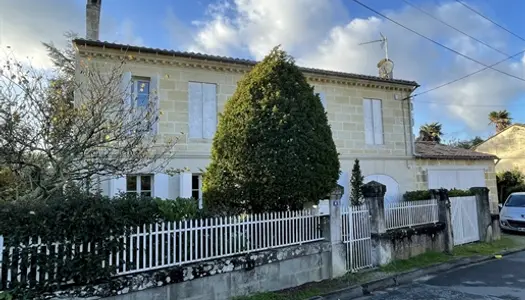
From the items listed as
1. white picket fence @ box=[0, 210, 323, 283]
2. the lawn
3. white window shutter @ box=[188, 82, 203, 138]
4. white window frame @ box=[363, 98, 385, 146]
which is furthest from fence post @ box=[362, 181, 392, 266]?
white window frame @ box=[363, 98, 385, 146]

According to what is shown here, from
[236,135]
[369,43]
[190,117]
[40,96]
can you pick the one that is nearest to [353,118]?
[369,43]

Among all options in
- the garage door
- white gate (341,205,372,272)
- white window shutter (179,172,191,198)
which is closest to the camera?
white gate (341,205,372,272)

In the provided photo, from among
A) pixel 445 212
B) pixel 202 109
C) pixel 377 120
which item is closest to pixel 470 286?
pixel 445 212

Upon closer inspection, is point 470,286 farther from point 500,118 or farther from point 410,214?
point 500,118

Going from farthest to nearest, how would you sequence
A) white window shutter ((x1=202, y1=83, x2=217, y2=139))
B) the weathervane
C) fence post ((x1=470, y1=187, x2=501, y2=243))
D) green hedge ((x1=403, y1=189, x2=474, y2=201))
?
the weathervane → green hedge ((x1=403, y1=189, x2=474, y2=201)) → fence post ((x1=470, y1=187, x2=501, y2=243)) → white window shutter ((x1=202, y1=83, x2=217, y2=139))

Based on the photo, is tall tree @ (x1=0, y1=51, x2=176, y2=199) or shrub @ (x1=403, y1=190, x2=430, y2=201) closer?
tall tree @ (x1=0, y1=51, x2=176, y2=199)

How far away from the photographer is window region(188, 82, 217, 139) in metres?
10.9

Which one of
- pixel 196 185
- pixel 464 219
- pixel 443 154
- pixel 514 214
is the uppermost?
pixel 443 154

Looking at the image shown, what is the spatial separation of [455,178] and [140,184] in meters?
13.0

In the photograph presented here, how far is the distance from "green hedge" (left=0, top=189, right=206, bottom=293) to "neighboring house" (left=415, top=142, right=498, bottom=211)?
1292 centimetres

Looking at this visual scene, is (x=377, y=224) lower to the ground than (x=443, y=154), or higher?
lower

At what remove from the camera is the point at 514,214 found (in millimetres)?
13883

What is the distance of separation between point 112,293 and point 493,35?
13.8 metres

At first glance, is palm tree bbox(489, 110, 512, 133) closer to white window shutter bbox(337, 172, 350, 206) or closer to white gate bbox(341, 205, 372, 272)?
white window shutter bbox(337, 172, 350, 206)
